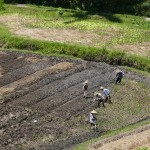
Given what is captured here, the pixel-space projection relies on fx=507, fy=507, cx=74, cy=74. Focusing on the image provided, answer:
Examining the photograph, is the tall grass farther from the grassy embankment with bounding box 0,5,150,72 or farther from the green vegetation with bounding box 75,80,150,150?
the green vegetation with bounding box 75,80,150,150

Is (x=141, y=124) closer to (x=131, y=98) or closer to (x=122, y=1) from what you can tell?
(x=131, y=98)

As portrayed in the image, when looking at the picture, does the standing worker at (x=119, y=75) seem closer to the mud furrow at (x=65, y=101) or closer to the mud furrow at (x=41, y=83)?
the mud furrow at (x=65, y=101)

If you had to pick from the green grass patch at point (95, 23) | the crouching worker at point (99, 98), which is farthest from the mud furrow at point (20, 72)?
the crouching worker at point (99, 98)

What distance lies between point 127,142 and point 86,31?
85.9 feet

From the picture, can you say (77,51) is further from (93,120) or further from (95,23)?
(93,120)

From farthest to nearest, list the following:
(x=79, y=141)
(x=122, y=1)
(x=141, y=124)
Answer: (x=122, y=1) → (x=141, y=124) → (x=79, y=141)

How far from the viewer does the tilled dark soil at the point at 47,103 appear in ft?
109

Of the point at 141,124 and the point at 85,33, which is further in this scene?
the point at 85,33

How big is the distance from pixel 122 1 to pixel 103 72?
22005mm

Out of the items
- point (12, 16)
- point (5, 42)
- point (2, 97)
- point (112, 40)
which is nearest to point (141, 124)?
point (2, 97)

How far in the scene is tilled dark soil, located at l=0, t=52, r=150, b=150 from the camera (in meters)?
33.1

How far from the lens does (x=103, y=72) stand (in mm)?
46000

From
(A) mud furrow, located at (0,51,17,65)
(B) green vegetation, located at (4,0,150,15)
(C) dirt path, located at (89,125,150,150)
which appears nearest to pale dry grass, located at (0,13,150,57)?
(A) mud furrow, located at (0,51,17,65)

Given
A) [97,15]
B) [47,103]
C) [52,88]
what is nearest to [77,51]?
[52,88]
